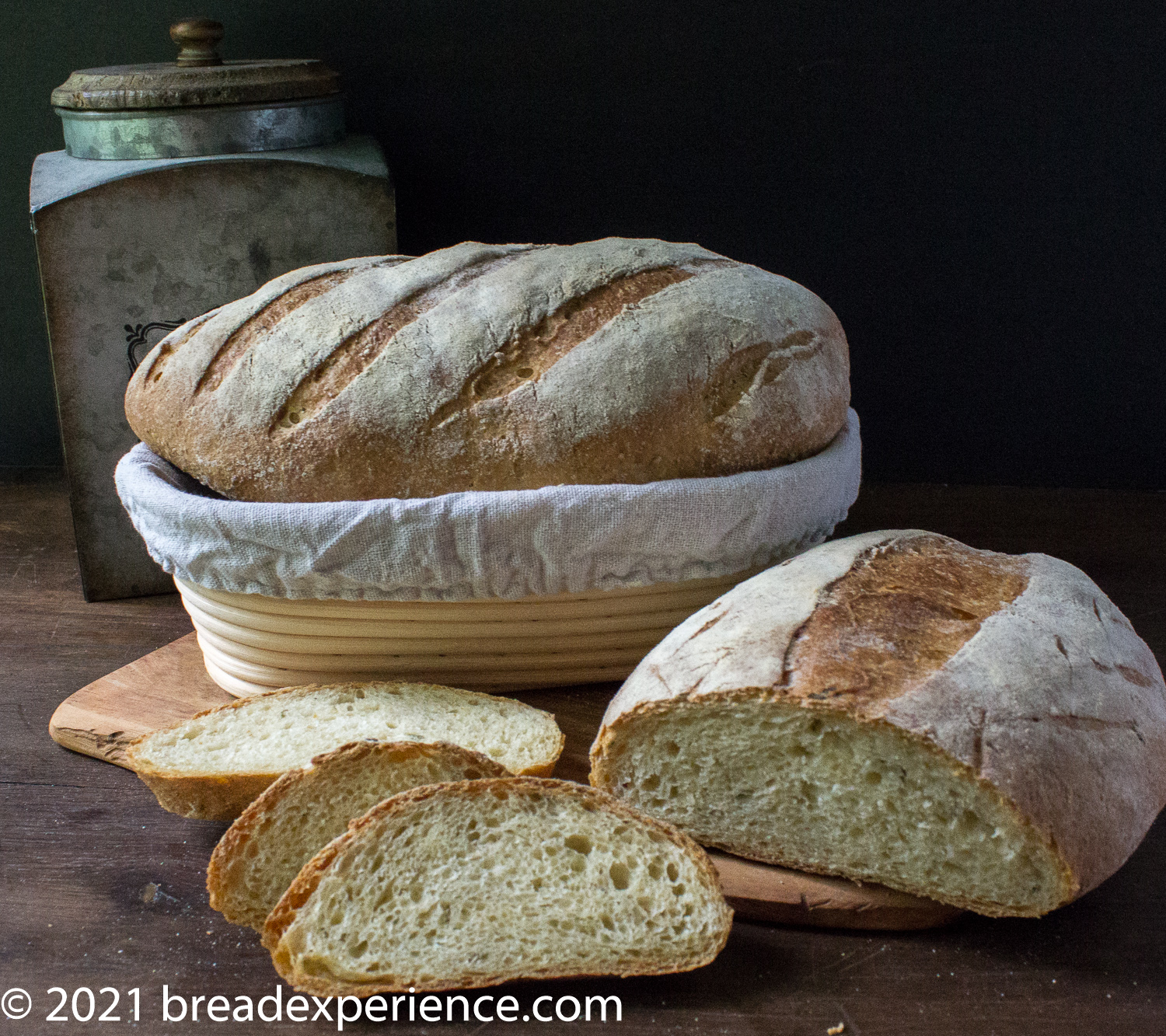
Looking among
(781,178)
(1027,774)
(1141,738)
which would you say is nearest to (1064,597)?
(1141,738)

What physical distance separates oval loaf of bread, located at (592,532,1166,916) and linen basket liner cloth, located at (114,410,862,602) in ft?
0.57

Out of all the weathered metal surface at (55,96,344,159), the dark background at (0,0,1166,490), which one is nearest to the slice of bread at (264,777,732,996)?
the weathered metal surface at (55,96,344,159)

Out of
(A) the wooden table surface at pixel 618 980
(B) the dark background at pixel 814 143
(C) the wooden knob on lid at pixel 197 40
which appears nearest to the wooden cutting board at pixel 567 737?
(A) the wooden table surface at pixel 618 980

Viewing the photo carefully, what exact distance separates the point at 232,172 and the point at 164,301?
0.27 metres

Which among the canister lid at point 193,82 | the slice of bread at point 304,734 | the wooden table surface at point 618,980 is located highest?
the canister lid at point 193,82

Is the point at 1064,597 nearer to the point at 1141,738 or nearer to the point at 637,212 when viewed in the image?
the point at 1141,738

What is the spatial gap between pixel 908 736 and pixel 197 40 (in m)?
1.77

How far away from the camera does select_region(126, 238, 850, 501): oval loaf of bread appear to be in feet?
5.48

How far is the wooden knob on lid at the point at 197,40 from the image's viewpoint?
214cm

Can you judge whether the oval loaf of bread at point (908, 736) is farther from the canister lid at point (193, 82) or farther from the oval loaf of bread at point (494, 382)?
the canister lid at point (193, 82)

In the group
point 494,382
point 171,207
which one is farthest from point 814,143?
point 171,207

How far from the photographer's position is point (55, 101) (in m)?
2.21

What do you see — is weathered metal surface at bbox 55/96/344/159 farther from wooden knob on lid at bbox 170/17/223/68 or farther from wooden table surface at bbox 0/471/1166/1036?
wooden table surface at bbox 0/471/1166/1036

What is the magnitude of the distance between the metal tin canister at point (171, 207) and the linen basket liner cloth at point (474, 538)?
565 mm
